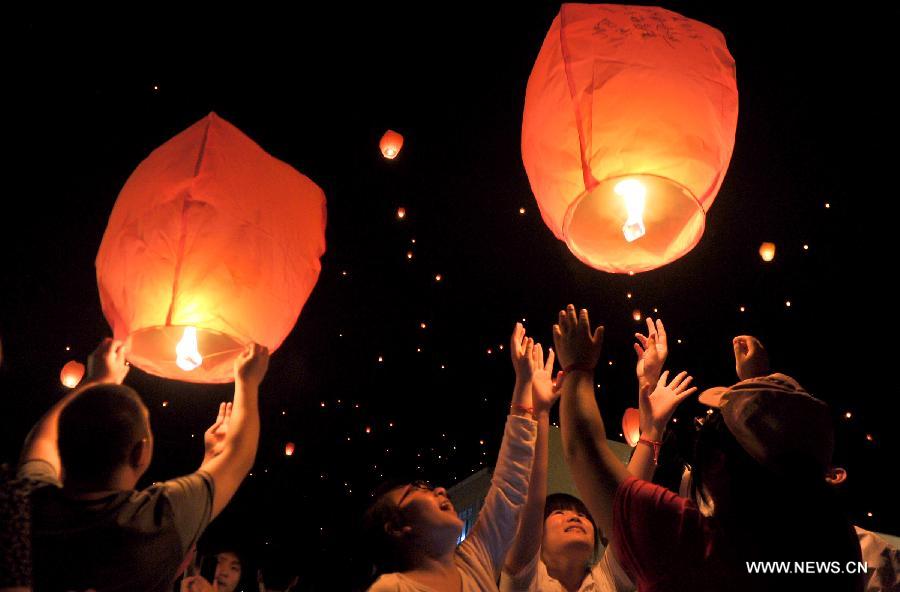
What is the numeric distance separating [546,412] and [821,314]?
7.58m

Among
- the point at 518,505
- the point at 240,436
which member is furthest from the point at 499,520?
the point at 240,436

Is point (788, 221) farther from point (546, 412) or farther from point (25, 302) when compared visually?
point (25, 302)

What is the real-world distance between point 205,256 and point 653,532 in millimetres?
1979

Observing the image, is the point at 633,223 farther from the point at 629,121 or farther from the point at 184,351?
the point at 184,351

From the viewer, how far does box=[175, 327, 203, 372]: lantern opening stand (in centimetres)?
275

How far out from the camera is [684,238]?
9.40 ft

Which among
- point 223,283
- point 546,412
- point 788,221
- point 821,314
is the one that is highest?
point 788,221

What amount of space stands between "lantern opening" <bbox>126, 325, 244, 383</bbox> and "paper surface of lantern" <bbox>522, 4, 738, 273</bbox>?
5.11ft

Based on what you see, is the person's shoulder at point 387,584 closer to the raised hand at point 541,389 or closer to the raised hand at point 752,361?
the raised hand at point 541,389

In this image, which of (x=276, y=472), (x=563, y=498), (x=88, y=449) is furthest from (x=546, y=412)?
(x=276, y=472)

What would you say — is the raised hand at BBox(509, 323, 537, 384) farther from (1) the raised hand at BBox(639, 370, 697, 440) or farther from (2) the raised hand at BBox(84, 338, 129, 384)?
(2) the raised hand at BBox(84, 338, 129, 384)

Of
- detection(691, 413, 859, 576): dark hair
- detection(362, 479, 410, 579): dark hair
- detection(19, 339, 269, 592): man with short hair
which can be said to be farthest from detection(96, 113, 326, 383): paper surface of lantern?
detection(691, 413, 859, 576): dark hair

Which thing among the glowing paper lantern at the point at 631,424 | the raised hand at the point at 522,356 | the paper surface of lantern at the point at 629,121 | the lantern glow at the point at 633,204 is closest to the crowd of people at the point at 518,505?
the raised hand at the point at 522,356

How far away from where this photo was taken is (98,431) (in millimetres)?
1978
